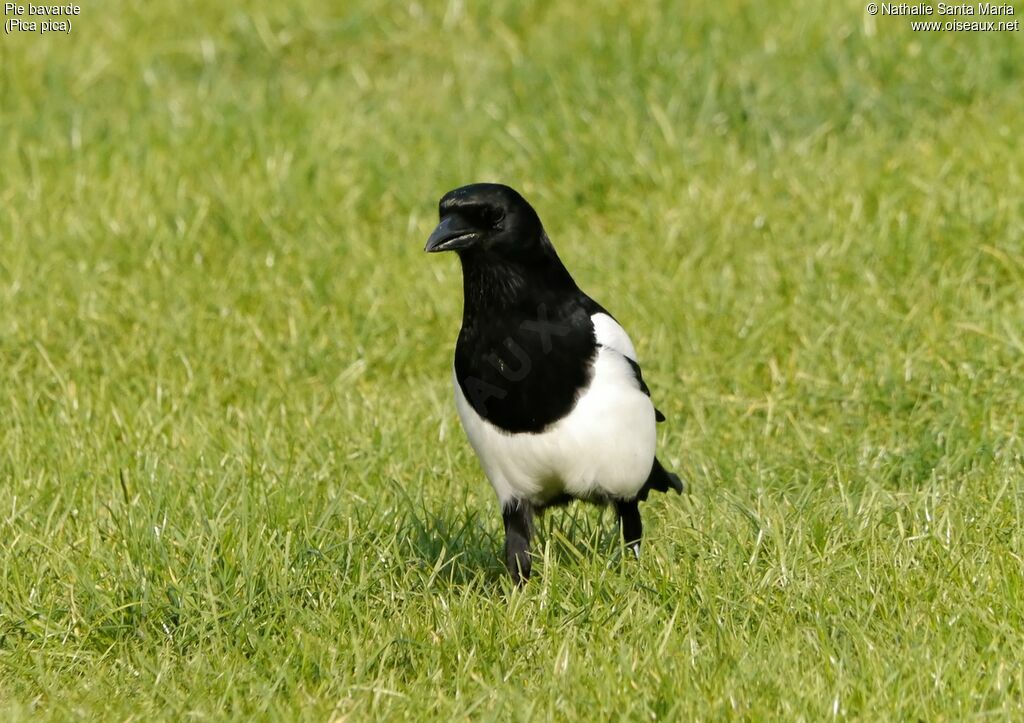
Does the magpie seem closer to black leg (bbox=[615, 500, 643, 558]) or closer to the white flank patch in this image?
the white flank patch

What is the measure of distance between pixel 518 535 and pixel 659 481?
479mm

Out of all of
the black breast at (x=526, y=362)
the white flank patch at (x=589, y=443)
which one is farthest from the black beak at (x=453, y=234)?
the white flank patch at (x=589, y=443)

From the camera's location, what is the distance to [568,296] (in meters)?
3.89

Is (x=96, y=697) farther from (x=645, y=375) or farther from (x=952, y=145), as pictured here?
(x=952, y=145)

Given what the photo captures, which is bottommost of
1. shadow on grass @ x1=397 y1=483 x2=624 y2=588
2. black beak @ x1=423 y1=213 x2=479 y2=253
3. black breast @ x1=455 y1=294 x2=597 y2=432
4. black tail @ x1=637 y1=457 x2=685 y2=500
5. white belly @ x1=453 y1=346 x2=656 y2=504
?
shadow on grass @ x1=397 y1=483 x2=624 y2=588

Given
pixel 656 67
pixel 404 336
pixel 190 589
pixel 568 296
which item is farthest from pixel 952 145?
pixel 190 589

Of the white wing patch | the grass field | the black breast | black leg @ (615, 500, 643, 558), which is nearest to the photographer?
the grass field

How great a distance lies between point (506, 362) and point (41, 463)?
169 centimetres

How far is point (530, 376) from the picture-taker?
367 centimetres

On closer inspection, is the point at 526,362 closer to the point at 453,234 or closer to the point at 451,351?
the point at 453,234

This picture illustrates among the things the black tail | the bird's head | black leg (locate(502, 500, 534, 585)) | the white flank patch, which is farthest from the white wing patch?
black leg (locate(502, 500, 534, 585))

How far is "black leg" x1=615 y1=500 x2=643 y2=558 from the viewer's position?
4027 millimetres

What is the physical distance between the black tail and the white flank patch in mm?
156

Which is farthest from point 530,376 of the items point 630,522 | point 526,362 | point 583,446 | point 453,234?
point 630,522
